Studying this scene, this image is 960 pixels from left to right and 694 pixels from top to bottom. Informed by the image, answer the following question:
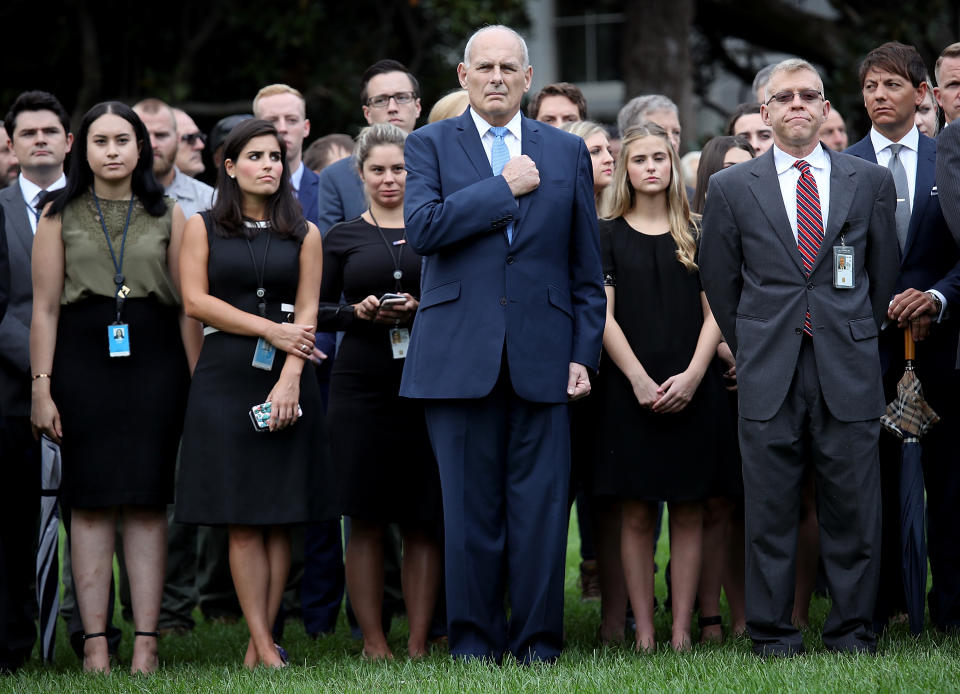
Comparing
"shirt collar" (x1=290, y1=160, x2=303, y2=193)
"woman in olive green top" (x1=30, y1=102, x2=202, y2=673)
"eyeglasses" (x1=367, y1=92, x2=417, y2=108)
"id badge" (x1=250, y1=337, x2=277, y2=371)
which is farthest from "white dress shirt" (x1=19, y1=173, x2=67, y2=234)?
"eyeglasses" (x1=367, y1=92, x2=417, y2=108)

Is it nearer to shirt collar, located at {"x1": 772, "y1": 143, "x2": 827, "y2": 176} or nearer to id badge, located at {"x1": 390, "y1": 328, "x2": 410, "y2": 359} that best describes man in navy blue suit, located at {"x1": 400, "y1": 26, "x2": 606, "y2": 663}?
id badge, located at {"x1": 390, "y1": 328, "x2": 410, "y2": 359}

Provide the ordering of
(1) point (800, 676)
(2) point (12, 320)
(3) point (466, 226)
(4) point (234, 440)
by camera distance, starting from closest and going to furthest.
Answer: (1) point (800, 676)
(3) point (466, 226)
(4) point (234, 440)
(2) point (12, 320)

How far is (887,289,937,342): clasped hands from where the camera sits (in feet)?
19.9

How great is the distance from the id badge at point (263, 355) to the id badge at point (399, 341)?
1.97 feet

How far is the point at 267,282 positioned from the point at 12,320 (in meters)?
1.33

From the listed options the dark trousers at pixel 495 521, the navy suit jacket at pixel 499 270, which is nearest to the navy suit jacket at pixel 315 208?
the navy suit jacket at pixel 499 270

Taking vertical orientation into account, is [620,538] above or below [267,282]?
below

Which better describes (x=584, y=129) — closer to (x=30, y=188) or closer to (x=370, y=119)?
(x=370, y=119)

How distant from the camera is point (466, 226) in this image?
5.49 metres

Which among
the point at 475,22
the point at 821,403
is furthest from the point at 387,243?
the point at 475,22

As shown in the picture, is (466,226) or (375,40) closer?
(466,226)

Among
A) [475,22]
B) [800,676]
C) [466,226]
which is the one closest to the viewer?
[800,676]

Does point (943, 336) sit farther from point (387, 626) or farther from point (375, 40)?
point (375, 40)

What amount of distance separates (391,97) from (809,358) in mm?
3602
